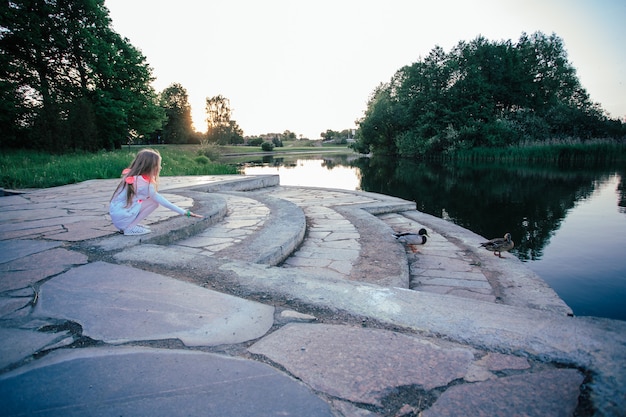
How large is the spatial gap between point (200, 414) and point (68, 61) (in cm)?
2592

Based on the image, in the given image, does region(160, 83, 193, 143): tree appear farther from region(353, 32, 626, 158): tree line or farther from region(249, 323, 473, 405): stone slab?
region(249, 323, 473, 405): stone slab

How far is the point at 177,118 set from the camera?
142 ft

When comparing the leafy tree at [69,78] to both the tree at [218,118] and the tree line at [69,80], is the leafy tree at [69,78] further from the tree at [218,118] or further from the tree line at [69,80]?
the tree at [218,118]

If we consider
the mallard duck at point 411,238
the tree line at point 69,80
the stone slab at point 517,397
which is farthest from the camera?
the tree line at point 69,80

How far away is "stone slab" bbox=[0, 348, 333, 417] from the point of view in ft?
2.83

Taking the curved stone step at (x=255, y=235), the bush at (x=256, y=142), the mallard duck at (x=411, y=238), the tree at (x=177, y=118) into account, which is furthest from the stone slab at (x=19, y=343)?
the bush at (x=256, y=142)

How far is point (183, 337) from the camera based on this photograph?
121 centimetres

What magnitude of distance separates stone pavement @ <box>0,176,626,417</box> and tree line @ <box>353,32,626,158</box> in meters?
25.7

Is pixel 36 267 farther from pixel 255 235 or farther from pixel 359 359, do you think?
pixel 359 359

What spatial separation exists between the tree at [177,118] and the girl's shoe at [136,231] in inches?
1727

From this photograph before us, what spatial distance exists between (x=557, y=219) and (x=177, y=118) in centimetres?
4562

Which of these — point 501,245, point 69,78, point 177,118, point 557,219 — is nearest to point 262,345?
point 501,245

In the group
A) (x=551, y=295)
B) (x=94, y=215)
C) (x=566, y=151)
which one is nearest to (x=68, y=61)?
(x=94, y=215)

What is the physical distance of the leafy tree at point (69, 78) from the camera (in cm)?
1548
